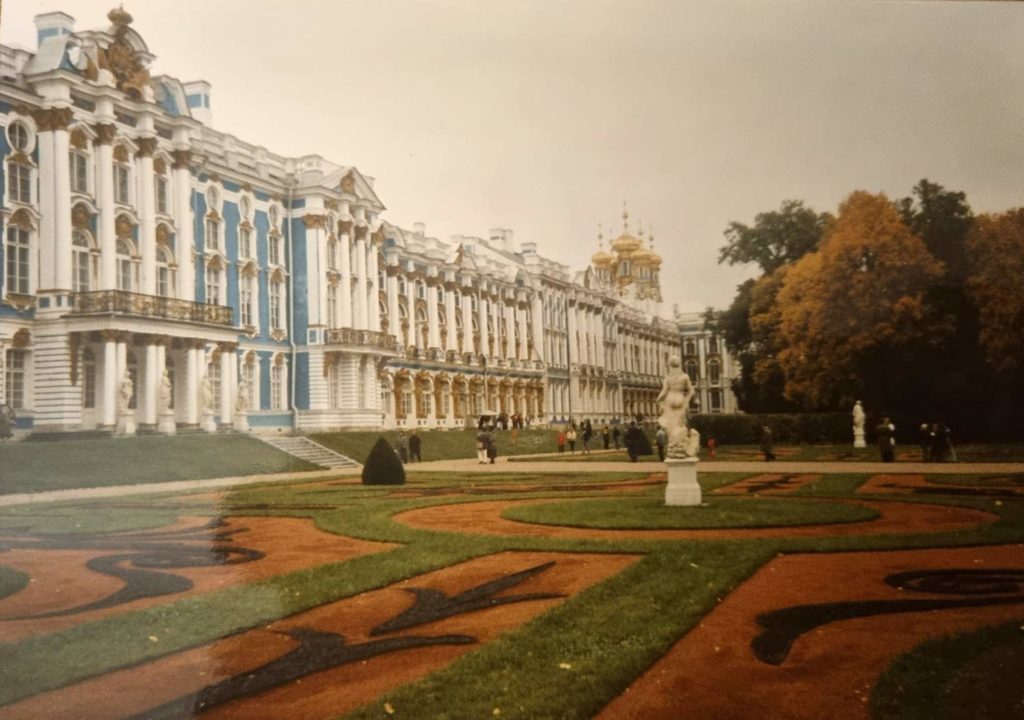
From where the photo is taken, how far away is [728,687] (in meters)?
5.26

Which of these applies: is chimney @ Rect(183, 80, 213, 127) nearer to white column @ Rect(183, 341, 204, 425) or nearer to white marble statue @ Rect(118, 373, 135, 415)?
white marble statue @ Rect(118, 373, 135, 415)

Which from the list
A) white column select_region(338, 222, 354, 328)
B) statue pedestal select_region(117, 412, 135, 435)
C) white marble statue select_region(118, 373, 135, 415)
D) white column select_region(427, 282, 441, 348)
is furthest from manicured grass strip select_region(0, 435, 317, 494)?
white column select_region(427, 282, 441, 348)

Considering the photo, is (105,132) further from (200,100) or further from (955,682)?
(955,682)

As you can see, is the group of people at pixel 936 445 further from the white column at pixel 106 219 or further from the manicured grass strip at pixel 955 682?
the white column at pixel 106 219

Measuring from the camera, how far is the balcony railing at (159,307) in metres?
11.2

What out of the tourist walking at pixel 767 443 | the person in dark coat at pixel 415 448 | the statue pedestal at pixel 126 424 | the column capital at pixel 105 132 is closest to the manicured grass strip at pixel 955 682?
the statue pedestal at pixel 126 424

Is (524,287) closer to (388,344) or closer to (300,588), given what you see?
(388,344)

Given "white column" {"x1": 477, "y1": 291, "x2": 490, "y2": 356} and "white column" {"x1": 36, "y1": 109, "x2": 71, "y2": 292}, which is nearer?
"white column" {"x1": 36, "y1": 109, "x2": 71, "y2": 292}

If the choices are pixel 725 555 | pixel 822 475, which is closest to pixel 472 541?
pixel 725 555

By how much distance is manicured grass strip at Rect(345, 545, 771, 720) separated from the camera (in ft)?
15.9

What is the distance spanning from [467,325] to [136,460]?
1243 cm

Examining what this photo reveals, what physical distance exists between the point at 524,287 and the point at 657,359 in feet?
9.53

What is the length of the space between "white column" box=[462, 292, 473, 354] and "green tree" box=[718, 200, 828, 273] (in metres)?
8.91

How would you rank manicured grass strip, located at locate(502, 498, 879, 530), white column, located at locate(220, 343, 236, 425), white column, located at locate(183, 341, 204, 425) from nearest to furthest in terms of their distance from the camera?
white column, located at locate(183, 341, 204, 425) → manicured grass strip, located at locate(502, 498, 879, 530) → white column, located at locate(220, 343, 236, 425)
